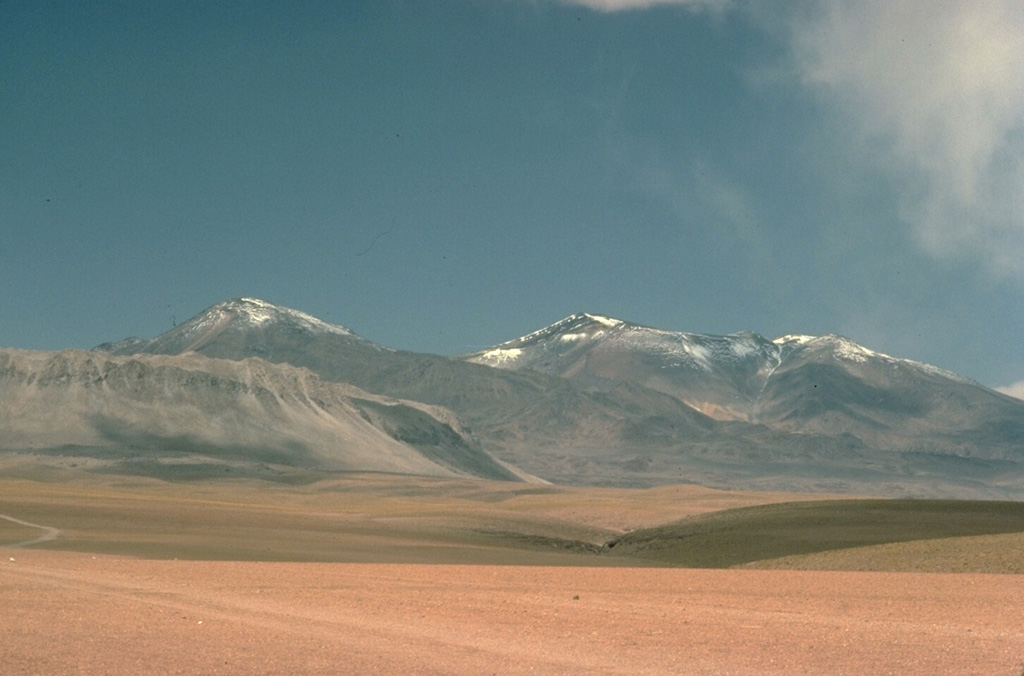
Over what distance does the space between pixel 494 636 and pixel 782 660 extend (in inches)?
176

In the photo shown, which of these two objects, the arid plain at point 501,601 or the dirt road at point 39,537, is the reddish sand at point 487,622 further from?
the dirt road at point 39,537

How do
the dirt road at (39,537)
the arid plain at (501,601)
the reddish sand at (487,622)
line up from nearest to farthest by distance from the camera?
1. the reddish sand at (487,622)
2. the arid plain at (501,601)
3. the dirt road at (39,537)

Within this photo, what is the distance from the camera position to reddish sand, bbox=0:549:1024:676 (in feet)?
56.6

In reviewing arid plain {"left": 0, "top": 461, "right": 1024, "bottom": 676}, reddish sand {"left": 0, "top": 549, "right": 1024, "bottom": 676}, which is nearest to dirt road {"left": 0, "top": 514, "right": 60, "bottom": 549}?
arid plain {"left": 0, "top": 461, "right": 1024, "bottom": 676}

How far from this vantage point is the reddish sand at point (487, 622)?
17.3m

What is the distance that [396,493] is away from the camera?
142 meters

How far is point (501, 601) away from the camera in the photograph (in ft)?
87.0

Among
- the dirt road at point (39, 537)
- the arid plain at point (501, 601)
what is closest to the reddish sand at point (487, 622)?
the arid plain at point (501, 601)

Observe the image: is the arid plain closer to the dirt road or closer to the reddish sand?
the reddish sand

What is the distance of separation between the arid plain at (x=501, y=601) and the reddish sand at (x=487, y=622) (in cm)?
7

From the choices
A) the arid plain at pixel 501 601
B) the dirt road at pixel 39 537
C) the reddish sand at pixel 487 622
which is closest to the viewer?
the reddish sand at pixel 487 622

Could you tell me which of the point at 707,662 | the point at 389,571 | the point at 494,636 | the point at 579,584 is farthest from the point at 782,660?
the point at 389,571

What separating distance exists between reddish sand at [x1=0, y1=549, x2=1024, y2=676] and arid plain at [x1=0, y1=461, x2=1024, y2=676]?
0.22ft

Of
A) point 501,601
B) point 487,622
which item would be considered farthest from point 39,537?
point 487,622
